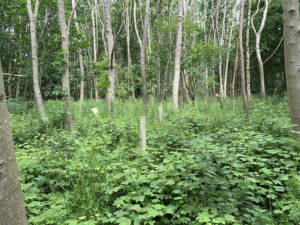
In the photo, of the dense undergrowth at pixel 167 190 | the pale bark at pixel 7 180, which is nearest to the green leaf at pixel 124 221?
the dense undergrowth at pixel 167 190

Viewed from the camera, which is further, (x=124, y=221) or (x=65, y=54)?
(x=65, y=54)

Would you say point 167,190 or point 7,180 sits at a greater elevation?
point 7,180

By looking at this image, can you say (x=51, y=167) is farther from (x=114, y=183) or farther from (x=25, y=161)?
(x=114, y=183)

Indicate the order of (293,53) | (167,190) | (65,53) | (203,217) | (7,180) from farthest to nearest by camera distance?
(65,53), (293,53), (167,190), (203,217), (7,180)

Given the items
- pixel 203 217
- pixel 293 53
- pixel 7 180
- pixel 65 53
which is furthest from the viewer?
pixel 65 53

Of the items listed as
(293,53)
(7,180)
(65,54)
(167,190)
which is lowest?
(167,190)

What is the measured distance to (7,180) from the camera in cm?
99

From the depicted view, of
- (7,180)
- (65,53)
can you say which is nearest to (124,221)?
(7,180)

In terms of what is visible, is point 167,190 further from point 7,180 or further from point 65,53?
point 65,53

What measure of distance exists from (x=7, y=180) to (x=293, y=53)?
4.03 metres

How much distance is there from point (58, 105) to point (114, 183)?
412 centimetres

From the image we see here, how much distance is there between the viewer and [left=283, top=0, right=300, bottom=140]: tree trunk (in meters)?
2.93

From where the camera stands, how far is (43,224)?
1832 millimetres

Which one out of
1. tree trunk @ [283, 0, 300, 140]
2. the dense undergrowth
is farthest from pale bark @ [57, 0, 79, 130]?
tree trunk @ [283, 0, 300, 140]
